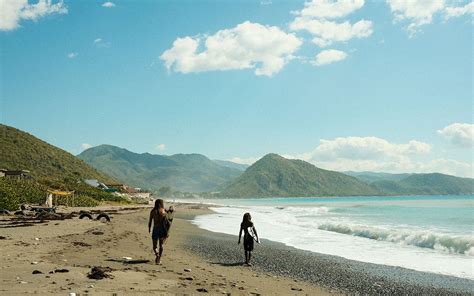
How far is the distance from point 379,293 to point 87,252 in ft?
31.4

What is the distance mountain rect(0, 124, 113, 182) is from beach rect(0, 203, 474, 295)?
245ft

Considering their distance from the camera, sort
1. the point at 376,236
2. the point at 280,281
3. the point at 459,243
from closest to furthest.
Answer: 1. the point at 280,281
2. the point at 459,243
3. the point at 376,236

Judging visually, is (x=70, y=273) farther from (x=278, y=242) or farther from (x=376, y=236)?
(x=376, y=236)

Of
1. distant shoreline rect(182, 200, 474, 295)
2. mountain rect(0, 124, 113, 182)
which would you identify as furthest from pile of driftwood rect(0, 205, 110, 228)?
mountain rect(0, 124, 113, 182)

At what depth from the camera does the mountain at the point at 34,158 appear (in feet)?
287

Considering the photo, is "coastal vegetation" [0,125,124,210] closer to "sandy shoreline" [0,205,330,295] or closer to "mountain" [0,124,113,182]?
"mountain" [0,124,113,182]

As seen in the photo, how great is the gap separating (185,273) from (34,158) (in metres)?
96.1

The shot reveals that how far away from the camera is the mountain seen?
87500 millimetres

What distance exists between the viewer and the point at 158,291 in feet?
28.5

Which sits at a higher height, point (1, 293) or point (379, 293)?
point (1, 293)

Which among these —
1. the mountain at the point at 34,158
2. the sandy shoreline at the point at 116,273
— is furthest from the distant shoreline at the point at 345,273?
the mountain at the point at 34,158

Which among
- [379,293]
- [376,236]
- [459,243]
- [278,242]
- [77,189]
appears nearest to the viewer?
[379,293]

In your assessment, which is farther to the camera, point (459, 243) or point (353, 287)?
point (459, 243)

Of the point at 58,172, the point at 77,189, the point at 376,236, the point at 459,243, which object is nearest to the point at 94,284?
the point at 459,243
